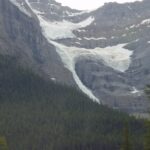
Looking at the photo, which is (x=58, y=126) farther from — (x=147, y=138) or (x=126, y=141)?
(x=147, y=138)

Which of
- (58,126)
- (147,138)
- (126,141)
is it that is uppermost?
(147,138)

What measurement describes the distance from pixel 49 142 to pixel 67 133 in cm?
1219

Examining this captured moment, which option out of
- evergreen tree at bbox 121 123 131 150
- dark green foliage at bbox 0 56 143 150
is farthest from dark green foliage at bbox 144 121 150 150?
dark green foliage at bbox 0 56 143 150

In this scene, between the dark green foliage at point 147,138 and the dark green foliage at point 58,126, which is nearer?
the dark green foliage at point 147,138

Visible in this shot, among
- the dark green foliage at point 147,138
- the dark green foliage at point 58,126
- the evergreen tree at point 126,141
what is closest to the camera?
the dark green foliage at point 147,138

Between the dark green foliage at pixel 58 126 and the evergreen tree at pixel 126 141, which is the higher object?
the evergreen tree at pixel 126 141

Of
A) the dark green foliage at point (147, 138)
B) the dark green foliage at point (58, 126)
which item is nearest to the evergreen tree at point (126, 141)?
the dark green foliage at point (147, 138)

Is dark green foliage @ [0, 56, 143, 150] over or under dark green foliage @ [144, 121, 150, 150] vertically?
under

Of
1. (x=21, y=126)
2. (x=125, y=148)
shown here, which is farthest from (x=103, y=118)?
(x=125, y=148)

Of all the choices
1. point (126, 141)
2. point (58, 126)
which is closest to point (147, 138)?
point (126, 141)

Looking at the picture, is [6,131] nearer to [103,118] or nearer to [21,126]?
[21,126]

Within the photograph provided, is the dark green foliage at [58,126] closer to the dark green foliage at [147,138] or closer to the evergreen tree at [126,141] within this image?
the evergreen tree at [126,141]

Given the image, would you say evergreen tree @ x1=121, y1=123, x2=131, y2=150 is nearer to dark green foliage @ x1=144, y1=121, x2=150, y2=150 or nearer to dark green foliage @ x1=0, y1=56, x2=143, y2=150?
dark green foliage @ x1=144, y1=121, x2=150, y2=150

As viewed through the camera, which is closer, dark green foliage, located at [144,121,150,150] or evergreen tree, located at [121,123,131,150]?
dark green foliage, located at [144,121,150,150]
